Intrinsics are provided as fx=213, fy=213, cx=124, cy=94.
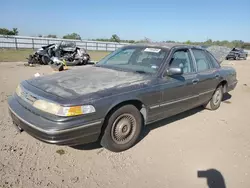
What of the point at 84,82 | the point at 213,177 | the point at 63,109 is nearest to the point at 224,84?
the point at 213,177

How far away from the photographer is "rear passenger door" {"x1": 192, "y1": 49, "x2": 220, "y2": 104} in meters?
4.60

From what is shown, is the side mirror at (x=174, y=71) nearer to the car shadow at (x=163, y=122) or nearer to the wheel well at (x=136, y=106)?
the wheel well at (x=136, y=106)

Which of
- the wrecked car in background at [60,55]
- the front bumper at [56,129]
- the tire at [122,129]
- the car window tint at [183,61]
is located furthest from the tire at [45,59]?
the tire at [122,129]

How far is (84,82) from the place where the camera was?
3201mm

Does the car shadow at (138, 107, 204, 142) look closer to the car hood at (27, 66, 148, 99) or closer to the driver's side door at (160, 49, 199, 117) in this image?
the driver's side door at (160, 49, 199, 117)

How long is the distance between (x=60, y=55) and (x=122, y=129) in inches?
484

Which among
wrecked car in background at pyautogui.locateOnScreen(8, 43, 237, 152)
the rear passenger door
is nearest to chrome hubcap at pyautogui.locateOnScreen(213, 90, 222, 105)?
the rear passenger door

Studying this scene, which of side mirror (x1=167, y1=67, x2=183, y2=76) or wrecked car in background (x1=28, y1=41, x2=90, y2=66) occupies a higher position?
side mirror (x1=167, y1=67, x2=183, y2=76)

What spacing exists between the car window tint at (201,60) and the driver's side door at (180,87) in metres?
0.25

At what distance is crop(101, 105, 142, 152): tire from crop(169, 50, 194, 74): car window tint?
1.24 m

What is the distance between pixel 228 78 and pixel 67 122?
188 inches

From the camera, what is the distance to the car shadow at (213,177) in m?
2.67

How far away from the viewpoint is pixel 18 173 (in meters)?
2.67

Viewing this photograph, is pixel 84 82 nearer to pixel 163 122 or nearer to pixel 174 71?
pixel 174 71
